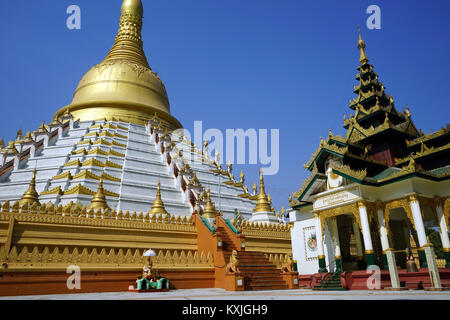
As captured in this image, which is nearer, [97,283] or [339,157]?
[97,283]

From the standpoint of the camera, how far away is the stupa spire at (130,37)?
123ft

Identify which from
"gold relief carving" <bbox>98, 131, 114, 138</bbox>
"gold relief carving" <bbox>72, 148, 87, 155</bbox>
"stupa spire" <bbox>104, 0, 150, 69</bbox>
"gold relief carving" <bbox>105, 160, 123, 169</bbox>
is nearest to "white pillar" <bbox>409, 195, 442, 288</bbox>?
"gold relief carving" <bbox>105, 160, 123, 169</bbox>

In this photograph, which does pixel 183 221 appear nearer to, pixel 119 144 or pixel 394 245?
pixel 394 245

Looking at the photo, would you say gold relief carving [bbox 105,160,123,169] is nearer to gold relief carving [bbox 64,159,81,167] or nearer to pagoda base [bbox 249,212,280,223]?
gold relief carving [bbox 64,159,81,167]

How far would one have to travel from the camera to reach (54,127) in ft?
88.0

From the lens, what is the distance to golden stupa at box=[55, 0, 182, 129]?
31.7m

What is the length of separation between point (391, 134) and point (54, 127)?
2480cm

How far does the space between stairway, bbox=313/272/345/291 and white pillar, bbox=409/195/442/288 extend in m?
2.68

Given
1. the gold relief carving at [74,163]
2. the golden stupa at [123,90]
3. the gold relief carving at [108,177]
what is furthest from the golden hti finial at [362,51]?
the golden stupa at [123,90]

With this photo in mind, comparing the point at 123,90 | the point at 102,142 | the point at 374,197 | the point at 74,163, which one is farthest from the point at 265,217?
the point at 123,90

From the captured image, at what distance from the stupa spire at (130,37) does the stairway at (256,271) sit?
99.5 ft

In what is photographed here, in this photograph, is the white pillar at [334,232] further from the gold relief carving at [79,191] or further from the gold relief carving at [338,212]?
the gold relief carving at [79,191]

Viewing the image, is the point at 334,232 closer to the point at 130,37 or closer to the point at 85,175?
the point at 85,175
